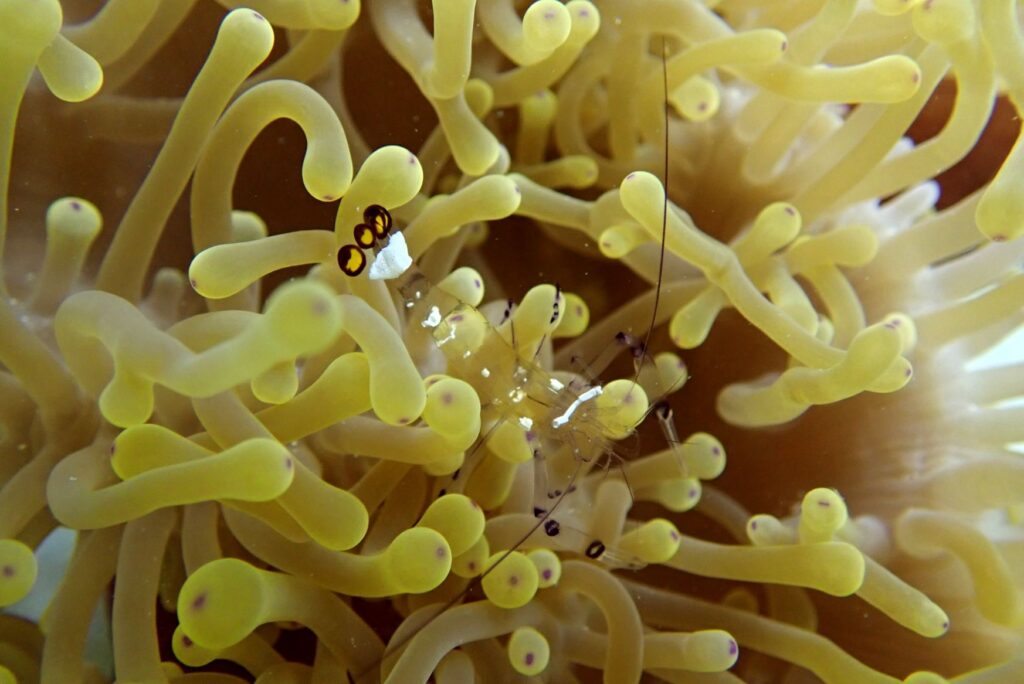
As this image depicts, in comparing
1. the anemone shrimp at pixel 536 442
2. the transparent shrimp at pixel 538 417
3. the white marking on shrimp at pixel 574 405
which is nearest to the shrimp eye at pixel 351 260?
the anemone shrimp at pixel 536 442

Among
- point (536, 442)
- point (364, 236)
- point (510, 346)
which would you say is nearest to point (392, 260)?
point (364, 236)

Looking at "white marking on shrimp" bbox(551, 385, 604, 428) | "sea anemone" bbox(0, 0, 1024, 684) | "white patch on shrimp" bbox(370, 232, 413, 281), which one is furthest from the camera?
"white marking on shrimp" bbox(551, 385, 604, 428)

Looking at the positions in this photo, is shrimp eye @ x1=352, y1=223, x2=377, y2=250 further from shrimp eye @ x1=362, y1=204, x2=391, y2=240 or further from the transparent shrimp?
the transparent shrimp

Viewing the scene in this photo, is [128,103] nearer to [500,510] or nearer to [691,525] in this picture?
[500,510]

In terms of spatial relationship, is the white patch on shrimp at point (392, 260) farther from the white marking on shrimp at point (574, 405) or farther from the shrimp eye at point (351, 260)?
the white marking on shrimp at point (574, 405)

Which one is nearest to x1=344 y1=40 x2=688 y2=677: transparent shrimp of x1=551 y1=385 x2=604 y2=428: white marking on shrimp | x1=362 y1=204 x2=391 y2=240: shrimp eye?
x1=551 y1=385 x2=604 y2=428: white marking on shrimp

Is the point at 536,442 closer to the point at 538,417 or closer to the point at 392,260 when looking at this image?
the point at 538,417

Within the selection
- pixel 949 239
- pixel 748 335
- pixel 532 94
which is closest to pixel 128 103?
pixel 532 94
